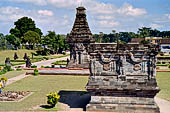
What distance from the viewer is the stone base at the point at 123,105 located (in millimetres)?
14086

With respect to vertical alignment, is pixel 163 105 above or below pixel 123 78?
below

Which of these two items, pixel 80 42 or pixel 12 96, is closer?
pixel 12 96

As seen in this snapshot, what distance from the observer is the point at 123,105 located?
14.4 m

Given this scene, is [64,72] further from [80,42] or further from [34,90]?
[34,90]

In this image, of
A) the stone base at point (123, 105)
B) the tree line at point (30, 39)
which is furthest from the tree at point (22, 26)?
the stone base at point (123, 105)

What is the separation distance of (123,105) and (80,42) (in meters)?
20.3

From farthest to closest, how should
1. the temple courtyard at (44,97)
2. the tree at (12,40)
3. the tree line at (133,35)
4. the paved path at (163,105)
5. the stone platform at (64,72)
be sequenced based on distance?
1. the tree line at (133,35)
2. the tree at (12,40)
3. the stone platform at (64,72)
4. the temple courtyard at (44,97)
5. the paved path at (163,105)

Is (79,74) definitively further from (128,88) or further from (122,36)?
(122,36)

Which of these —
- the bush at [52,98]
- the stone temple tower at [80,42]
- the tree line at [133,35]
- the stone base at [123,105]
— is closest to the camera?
the stone base at [123,105]

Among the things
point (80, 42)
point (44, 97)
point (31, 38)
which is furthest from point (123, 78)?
point (31, 38)

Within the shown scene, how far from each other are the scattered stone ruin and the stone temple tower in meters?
19.0

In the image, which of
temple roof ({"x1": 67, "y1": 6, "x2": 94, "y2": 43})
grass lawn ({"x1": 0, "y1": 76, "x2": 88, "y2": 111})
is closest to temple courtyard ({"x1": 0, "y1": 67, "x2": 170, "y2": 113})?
grass lawn ({"x1": 0, "y1": 76, "x2": 88, "y2": 111})

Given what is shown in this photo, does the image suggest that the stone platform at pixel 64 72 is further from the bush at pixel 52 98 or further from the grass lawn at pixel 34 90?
the bush at pixel 52 98

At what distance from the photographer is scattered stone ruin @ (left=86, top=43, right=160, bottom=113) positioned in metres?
14.1
